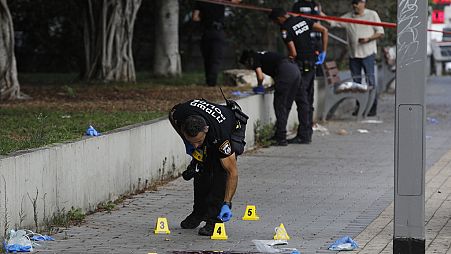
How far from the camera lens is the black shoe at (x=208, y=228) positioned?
8.65 m

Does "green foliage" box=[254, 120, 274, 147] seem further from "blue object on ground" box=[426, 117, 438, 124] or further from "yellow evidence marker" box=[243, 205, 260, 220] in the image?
"yellow evidence marker" box=[243, 205, 260, 220]

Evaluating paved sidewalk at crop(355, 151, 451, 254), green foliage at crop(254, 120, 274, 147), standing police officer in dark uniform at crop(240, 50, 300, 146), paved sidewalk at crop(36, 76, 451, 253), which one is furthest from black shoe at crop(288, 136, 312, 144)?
paved sidewalk at crop(355, 151, 451, 254)

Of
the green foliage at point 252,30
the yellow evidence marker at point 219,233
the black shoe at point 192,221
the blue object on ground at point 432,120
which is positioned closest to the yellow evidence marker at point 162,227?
the black shoe at point 192,221

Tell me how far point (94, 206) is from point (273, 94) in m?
6.19

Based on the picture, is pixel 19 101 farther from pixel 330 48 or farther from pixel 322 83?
pixel 330 48

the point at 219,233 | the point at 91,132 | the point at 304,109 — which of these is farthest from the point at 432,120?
the point at 219,233

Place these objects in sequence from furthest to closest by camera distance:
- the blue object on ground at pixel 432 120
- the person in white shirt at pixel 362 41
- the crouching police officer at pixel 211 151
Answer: the blue object on ground at pixel 432 120 < the person in white shirt at pixel 362 41 < the crouching police officer at pixel 211 151

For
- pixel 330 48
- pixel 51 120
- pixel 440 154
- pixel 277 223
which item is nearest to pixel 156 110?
pixel 51 120

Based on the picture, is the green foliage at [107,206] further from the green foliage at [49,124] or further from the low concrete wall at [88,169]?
the green foliage at [49,124]

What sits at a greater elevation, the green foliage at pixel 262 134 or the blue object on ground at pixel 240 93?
the blue object on ground at pixel 240 93

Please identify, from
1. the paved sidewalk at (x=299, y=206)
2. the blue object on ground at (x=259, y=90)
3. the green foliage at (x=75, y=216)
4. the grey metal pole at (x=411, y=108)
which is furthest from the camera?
the blue object on ground at (x=259, y=90)

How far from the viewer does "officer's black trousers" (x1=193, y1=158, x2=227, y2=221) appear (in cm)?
874

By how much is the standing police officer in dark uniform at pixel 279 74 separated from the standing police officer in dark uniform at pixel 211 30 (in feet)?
9.81

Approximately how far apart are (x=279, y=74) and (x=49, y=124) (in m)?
4.01
